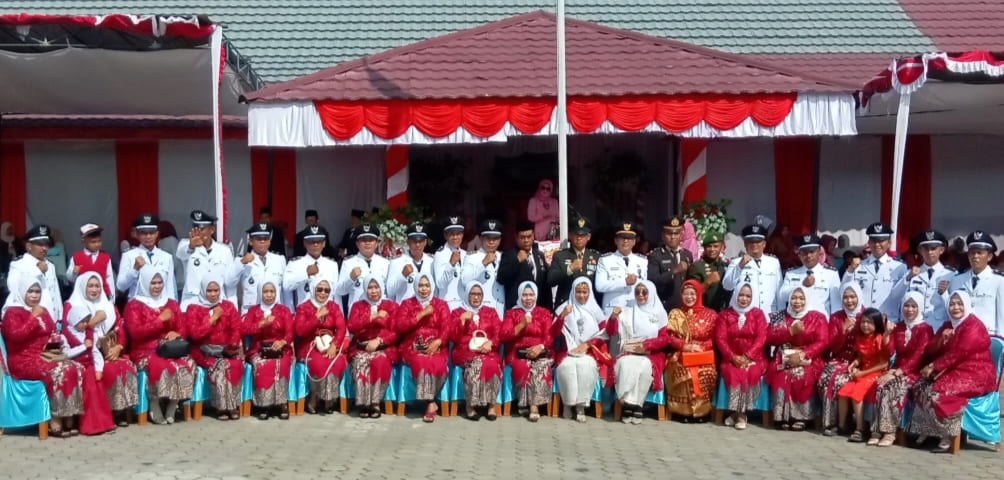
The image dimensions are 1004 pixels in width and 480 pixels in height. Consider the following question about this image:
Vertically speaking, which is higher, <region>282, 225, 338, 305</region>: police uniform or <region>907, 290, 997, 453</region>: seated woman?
<region>282, 225, 338, 305</region>: police uniform

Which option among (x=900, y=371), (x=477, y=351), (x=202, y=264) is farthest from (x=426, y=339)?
(x=900, y=371)

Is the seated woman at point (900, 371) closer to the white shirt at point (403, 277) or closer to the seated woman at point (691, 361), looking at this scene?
the seated woman at point (691, 361)

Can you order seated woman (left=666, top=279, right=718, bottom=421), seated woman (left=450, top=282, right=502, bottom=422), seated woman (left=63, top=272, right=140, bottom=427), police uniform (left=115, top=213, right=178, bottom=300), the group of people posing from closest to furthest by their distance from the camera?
the group of people posing, seated woman (left=63, top=272, right=140, bottom=427), seated woman (left=666, top=279, right=718, bottom=421), seated woman (left=450, top=282, right=502, bottom=422), police uniform (left=115, top=213, right=178, bottom=300)

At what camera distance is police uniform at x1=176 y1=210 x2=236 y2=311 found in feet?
32.7

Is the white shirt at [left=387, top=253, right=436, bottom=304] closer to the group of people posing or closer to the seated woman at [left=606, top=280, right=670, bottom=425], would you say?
the group of people posing

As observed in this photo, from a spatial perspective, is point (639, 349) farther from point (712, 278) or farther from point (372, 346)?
point (372, 346)

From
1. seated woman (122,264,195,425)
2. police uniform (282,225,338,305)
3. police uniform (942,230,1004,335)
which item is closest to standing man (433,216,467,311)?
police uniform (282,225,338,305)

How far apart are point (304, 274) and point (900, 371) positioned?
494cm

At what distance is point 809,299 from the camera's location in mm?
9500

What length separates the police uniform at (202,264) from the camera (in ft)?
32.7

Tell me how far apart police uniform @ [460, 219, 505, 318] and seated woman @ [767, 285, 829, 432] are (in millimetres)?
2356

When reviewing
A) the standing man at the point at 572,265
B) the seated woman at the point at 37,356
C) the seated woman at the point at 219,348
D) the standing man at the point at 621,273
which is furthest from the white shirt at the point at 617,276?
the seated woman at the point at 37,356

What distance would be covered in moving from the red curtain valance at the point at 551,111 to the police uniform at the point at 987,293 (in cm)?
330

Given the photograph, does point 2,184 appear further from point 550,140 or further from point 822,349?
point 822,349
